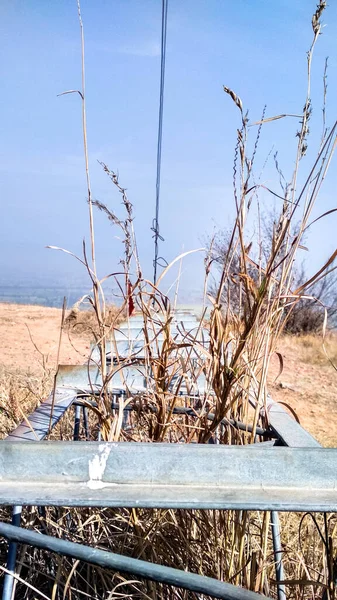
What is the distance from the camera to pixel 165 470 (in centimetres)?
92

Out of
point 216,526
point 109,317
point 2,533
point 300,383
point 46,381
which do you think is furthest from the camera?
point 300,383

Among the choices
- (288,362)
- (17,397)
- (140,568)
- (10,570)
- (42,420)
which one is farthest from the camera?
(288,362)

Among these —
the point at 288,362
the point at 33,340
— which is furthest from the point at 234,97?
the point at 288,362

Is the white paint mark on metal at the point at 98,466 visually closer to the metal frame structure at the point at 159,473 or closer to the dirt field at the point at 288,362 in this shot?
the metal frame structure at the point at 159,473

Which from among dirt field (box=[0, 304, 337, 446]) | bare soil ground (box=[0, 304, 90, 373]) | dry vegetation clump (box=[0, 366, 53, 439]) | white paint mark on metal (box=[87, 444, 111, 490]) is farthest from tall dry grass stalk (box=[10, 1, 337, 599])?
bare soil ground (box=[0, 304, 90, 373])

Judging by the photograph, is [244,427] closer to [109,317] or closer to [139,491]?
[109,317]

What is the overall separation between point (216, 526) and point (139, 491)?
0.58 meters

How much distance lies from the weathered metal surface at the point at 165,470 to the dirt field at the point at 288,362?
3.99 meters


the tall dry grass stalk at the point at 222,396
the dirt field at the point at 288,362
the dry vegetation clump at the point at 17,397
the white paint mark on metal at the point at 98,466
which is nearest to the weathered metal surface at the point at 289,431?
the tall dry grass stalk at the point at 222,396

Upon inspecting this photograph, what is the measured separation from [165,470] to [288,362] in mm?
8267

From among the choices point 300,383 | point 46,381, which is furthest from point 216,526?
point 300,383

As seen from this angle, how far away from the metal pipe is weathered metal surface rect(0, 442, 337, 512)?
2.5 inches

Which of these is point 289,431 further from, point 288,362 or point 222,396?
point 288,362

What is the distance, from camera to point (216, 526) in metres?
1.38
